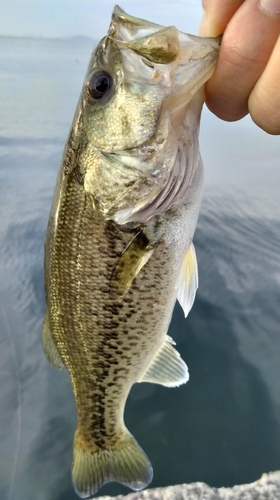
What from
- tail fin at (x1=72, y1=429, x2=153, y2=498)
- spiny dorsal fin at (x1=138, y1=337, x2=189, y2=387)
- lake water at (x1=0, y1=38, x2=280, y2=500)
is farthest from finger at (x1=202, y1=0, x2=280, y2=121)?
lake water at (x1=0, y1=38, x2=280, y2=500)

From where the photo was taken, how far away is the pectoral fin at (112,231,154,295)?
1.17m

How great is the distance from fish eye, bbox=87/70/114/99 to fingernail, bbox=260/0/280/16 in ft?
1.39

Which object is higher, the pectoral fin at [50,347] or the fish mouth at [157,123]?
the fish mouth at [157,123]

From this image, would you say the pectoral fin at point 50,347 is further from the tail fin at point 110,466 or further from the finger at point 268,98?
the finger at point 268,98

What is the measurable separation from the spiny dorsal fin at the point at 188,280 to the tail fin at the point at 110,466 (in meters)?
0.66

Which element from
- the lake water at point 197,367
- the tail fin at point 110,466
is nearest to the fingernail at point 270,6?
the tail fin at point 110,466

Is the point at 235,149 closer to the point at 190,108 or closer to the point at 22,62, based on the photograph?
the point at 190,108

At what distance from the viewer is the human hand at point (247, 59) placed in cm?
81

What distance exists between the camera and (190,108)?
105 centimetres

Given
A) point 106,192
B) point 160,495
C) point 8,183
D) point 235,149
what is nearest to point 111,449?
point 160,495

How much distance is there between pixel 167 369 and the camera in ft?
4.92

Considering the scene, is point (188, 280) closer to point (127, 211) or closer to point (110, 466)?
point (127, 211)

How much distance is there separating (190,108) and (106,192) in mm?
308

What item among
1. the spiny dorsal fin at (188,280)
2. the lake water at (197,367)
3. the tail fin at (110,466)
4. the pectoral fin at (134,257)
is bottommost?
the lake water at (197,367)
